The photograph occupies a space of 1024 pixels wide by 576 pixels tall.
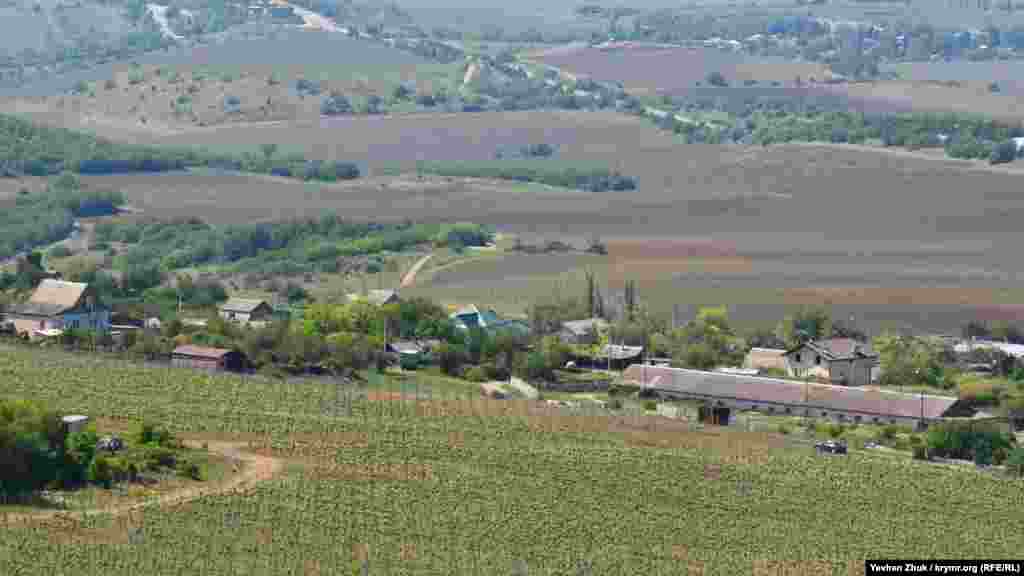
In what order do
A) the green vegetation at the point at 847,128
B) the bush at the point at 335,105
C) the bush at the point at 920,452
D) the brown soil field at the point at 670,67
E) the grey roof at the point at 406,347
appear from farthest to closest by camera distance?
1. the brown soil field at the point at 670,67
2. the bush at the point at 335,105
3. the green vegetation at the point at 847,128
4. the grey roof at the point at 406,347
5. the bush at the point at 920,452

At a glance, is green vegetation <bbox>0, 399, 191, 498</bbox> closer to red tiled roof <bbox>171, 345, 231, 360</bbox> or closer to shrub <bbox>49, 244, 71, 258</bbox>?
red tiled roof <bbox>171, 345, 231, 360</bbox>

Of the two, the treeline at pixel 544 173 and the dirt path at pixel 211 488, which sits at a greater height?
the dirt path at pixel 211 488

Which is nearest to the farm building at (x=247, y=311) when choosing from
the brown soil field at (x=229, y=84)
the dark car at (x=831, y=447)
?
the dark car at (x=831, y=447)

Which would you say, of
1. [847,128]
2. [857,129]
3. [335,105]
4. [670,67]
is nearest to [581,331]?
[857,129]

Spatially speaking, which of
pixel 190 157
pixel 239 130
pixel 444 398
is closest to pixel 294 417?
pixel 444 398

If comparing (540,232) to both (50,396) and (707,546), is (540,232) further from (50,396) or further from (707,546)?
(707,546)

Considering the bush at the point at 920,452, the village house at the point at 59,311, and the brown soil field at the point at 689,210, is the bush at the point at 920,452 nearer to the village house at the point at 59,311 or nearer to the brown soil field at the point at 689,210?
the village house at the point at 59,311

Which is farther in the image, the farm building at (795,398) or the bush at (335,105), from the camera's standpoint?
the bush at (335,105)
